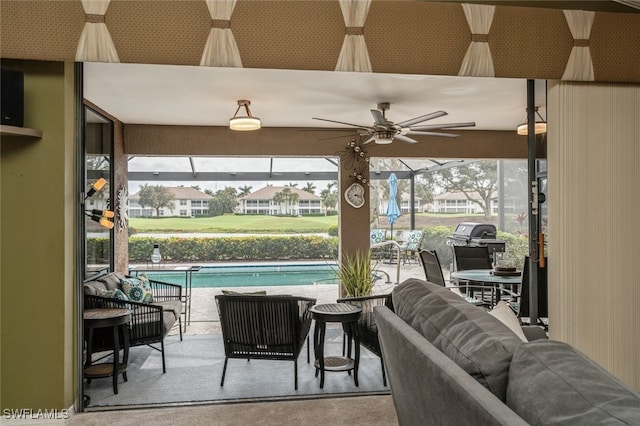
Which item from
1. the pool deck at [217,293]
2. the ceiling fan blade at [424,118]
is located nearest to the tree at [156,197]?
the pool deck at [217,293]

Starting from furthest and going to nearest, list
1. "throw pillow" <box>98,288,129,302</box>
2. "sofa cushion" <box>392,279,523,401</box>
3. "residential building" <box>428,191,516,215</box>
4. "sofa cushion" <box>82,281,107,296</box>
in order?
"residential building" <box>428,191,516,215</box>
"throw pillow" <box>98,288,129,302</box>
"sofa cushion" <box>82,281,107,296</box>
"sofa cushion" <box>392,279,523,401</box>

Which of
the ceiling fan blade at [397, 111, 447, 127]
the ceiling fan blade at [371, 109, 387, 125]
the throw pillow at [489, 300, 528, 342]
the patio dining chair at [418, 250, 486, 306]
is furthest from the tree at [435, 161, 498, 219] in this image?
the throw pillow at [489, 300, 528, 342]

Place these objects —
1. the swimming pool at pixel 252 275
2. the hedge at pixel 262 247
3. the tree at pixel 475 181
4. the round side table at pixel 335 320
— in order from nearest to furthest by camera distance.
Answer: the round side table at pixel 335 320 < the swimming pool at pixel 252 275 < the hedge at pixel 262 247 < the tree at pixel 475 181

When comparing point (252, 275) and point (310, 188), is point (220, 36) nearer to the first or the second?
point (252, 275)

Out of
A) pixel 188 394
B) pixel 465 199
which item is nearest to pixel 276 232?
pixel 465 199

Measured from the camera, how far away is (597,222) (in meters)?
3.10

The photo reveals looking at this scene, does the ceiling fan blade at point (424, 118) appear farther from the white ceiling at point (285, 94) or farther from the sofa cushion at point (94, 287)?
the sofa cushion at point (94, 287)

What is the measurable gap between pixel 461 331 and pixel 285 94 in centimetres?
352

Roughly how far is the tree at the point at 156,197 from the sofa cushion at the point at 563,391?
33.7ft

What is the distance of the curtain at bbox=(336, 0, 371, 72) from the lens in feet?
9.25

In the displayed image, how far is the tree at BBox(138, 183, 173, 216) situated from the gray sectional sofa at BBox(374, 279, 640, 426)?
956cm

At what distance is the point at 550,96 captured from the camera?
3.16 m

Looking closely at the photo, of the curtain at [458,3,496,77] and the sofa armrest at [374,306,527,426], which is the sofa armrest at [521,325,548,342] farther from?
the curtain at [458,3,496,77]

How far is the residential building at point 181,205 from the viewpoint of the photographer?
1080cm
